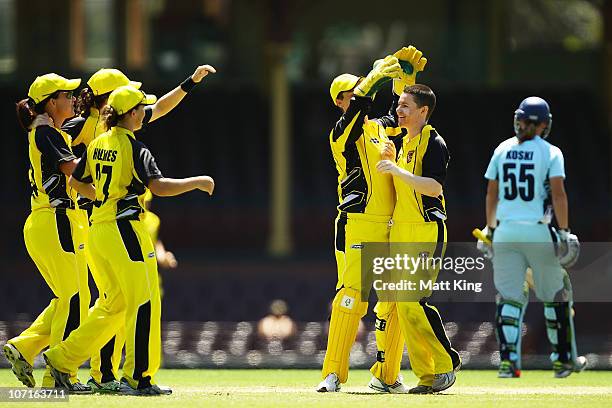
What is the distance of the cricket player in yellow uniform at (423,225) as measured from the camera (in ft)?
27.2

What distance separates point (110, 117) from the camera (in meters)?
8.11

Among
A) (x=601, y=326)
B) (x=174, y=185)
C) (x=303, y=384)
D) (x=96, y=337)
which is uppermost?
(x=174, y=185)

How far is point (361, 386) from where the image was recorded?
9.30m

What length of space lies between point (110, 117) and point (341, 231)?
1.57 m

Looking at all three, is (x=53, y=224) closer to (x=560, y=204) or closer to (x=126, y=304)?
(x=126, y=304)

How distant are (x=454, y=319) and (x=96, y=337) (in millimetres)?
7283

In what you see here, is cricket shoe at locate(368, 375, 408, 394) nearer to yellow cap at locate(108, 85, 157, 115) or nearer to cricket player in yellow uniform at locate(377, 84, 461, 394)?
cricket player in yellow uniform at locate(377, 84, 461, 394)

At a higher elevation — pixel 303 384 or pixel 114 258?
pixel 114 258

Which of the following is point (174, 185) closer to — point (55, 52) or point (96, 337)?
point (96, 337)

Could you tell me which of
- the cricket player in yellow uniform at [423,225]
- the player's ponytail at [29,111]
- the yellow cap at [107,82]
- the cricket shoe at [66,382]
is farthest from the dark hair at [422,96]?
the cricket shoe at [66,382]

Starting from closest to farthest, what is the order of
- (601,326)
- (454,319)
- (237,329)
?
(237,329) → (454,319) → (601,326)

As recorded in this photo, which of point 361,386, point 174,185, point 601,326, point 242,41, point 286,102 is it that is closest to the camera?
point 174,185

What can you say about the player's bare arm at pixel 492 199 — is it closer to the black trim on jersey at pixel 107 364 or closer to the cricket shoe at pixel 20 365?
the black trim on jersey at pixel 107 364


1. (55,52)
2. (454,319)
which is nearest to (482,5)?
(55,52)
